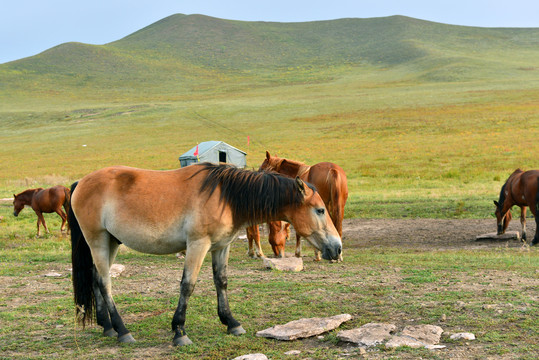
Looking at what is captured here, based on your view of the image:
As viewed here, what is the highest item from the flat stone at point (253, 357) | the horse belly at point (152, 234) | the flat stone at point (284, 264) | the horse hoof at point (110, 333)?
the horse belly at point (152, 234)

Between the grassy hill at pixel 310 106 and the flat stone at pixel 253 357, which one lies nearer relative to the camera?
the flat stone at pixel 253 357

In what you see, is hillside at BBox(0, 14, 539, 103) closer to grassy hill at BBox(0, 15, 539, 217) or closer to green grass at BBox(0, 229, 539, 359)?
grassy hill at BBox(0, 15, 539, 217)

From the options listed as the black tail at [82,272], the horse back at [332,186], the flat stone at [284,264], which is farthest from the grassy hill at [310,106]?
the black tail at [82,272]

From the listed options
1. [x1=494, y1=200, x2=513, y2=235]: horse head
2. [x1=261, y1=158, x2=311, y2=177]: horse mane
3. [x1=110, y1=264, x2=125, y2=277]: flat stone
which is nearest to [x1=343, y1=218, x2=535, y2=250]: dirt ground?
[x1=494, y1=200, x2=513, y2=235]: horse head

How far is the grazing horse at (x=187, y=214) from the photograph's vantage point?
229 inches

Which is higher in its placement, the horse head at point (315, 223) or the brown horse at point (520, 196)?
the horse head at point (315, 223)

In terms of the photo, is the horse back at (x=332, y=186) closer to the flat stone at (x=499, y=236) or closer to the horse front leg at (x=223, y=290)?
A: the flat stone at (x=499, y=236)

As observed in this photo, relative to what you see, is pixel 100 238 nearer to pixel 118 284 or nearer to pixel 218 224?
pixel 218 224

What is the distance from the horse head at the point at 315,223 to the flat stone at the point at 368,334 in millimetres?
837

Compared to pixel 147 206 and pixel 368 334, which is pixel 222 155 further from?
pixel 368 334

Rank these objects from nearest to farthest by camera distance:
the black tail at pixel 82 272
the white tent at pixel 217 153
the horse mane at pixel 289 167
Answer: the black tail at pixel 82 272
the horse mane at pixel 289 167
the white tent at pixel 217 153

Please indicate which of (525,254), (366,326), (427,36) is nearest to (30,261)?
(366,326)

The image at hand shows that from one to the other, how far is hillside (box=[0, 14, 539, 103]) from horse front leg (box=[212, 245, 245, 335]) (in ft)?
321

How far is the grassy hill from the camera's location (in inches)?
1331
